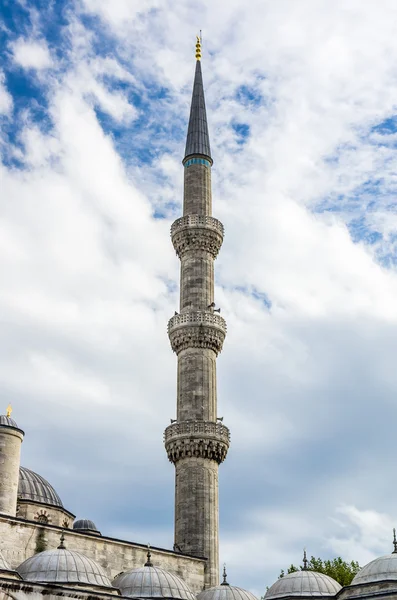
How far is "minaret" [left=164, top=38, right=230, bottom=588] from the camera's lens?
2898 cm

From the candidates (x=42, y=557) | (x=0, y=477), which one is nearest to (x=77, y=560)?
(x=42, y=557)

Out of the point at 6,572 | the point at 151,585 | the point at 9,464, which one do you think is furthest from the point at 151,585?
the point at 9,464

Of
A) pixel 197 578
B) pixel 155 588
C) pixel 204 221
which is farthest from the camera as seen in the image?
pixel 204 221

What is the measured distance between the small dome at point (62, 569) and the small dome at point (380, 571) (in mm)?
6627

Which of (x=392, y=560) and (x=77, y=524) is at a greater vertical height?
(x=77, y=524)

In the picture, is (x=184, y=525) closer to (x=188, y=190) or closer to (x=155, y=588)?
(x=155, y=588)

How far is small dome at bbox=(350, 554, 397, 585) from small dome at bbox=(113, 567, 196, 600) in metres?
4.52

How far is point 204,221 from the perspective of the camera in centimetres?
3394

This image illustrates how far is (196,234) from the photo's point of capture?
33.6 metres

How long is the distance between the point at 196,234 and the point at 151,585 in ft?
48.8

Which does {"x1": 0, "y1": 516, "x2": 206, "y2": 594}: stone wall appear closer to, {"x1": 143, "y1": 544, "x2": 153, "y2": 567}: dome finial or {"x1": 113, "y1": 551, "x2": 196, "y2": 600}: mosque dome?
{"x1": 143, "y1": 544, "x2": 153, "y2": 567}: dome finial

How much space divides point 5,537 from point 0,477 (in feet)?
7.58

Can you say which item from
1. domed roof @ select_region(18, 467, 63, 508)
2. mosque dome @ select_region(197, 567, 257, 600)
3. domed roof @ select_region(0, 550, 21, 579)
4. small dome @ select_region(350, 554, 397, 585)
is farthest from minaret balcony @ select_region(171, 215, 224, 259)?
domed roof @ select_region(0, 550, 21, 579)

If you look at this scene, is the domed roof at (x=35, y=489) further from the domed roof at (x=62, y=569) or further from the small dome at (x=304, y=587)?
the small dome at (x=304, y=587)
